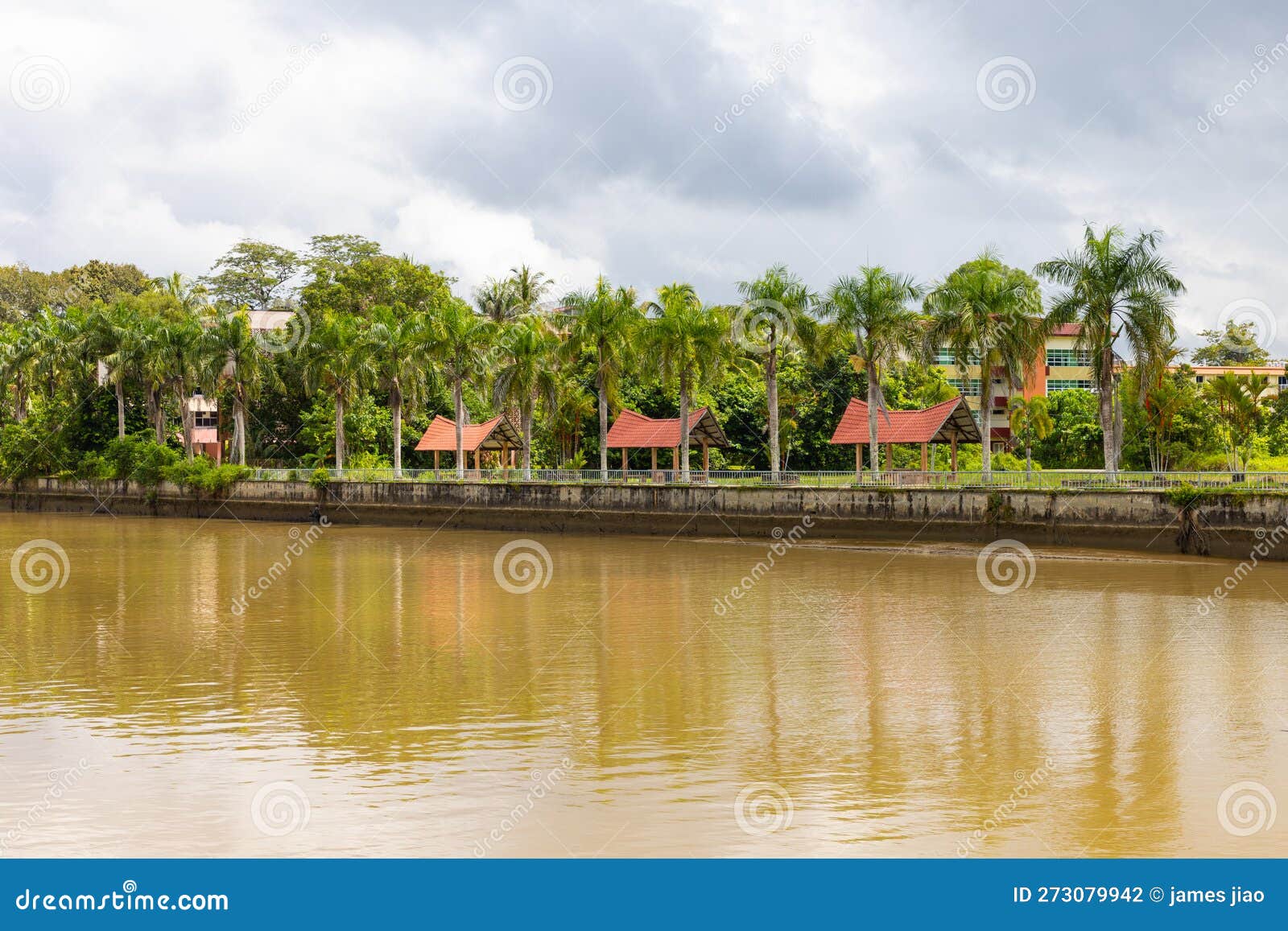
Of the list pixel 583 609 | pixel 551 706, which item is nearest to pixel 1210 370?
pixel 583 609

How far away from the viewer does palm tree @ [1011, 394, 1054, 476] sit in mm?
64438

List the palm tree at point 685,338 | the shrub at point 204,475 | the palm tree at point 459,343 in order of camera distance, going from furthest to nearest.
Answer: the shrub at point 204,475, the palm tree at point 459,343, the palm tree at point 685,338

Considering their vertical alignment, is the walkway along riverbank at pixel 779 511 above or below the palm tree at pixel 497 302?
below

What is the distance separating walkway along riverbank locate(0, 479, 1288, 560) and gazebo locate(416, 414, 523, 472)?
25.7 feet

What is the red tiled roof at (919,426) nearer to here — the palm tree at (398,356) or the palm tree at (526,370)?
the palm tree at (526,370)

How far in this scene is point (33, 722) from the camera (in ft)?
47.4

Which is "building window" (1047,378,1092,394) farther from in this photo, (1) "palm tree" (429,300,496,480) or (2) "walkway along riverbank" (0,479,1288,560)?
(2) "walkway along riverbank" (0,479,1288,560)

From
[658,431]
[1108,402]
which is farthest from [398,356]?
[1108,402]

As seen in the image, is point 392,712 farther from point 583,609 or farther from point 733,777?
point 583,609

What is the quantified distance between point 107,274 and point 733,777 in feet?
336

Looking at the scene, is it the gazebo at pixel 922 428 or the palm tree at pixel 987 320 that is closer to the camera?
the palm tree at pixel 987 320

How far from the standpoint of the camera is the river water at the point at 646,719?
1053 cm

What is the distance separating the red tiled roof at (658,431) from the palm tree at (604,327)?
3715 mm

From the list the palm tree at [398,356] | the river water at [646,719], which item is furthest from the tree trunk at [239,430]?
the river water at [646,719]
